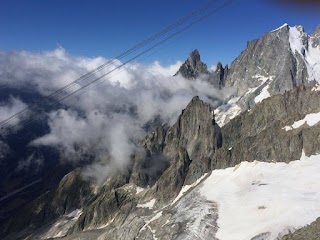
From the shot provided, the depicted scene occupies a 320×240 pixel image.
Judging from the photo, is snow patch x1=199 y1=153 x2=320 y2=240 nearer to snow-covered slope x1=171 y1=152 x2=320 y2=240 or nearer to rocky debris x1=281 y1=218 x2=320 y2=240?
snow-covered slope x1=171 y1=152 x2=320 y2=240

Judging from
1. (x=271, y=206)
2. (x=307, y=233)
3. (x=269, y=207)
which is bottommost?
(x=269, y=207)

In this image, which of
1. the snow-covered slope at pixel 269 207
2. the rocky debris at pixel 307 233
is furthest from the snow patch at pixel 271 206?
the rocky debris at pixel 307 233

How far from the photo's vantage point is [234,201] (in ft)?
611

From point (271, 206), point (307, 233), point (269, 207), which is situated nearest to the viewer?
point (307, 233)

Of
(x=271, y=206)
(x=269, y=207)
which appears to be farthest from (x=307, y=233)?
(x=269, y=207)

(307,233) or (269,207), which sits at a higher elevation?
(307,233)

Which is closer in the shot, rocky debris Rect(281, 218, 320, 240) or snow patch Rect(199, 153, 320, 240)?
rocky debris Rect(281, 218, 320, 240)

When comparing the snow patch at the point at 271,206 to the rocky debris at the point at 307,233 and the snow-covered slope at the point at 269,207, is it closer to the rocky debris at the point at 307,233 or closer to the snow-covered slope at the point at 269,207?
the snow-covered slope at the point at 269,207

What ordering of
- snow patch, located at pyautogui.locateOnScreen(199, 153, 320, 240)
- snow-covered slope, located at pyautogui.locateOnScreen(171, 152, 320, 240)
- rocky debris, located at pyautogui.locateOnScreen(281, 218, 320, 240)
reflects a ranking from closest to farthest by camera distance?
rocky debris, located at pyautogui.locateOnScreen(281, 218, 320, 240), snow-covered slope, located at pyautogui.locateOnScreen(171, 152, 320, 240), snow patch, located at pyautogui.locateOnScreen(199, 153, 320, 240)

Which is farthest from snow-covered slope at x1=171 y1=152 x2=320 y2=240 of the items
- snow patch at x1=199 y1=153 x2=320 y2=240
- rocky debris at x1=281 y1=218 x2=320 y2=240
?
rocky debris at x1=281 y1=218 x2=320 y2=240

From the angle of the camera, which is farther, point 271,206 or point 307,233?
point 271,206

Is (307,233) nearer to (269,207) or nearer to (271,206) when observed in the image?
(271,206)

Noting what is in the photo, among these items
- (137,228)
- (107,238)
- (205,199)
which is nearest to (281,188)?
(205,199)

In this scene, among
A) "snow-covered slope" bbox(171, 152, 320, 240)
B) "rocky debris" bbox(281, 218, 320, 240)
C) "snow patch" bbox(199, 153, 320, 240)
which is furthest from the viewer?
"snow patch" bbox(199, 153, 320, 240)
